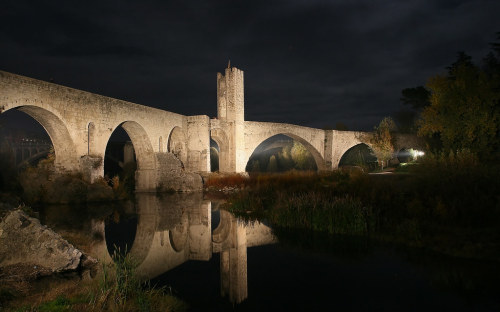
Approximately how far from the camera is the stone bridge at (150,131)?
14398 mm

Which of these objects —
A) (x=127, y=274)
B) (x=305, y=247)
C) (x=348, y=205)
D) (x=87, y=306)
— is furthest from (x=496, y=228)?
(x=87, y=306)

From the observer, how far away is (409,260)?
6879 mm

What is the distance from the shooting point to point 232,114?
29109mm

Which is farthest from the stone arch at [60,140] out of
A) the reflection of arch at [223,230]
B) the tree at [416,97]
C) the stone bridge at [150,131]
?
the tree at [416,97]

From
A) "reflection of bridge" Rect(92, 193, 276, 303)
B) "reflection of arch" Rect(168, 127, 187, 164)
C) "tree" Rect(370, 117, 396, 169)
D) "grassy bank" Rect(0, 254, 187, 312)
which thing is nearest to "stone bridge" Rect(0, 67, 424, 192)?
"reflection of arch" Rect(168, 127, 187, 164)

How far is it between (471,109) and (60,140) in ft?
78.5

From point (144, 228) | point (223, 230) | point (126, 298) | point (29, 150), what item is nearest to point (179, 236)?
point (223, 230)

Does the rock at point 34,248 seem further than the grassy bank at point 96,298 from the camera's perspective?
Yes

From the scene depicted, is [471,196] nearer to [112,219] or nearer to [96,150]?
[112,219]

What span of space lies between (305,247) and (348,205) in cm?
216

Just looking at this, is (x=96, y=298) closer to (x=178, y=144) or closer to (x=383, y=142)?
(x=178, y=144)

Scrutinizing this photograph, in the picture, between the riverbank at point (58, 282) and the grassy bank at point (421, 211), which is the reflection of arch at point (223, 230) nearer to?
the grassy bank at point (421, 211)

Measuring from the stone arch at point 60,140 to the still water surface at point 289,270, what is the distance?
577 centimetres

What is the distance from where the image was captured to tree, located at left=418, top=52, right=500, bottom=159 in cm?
2092
